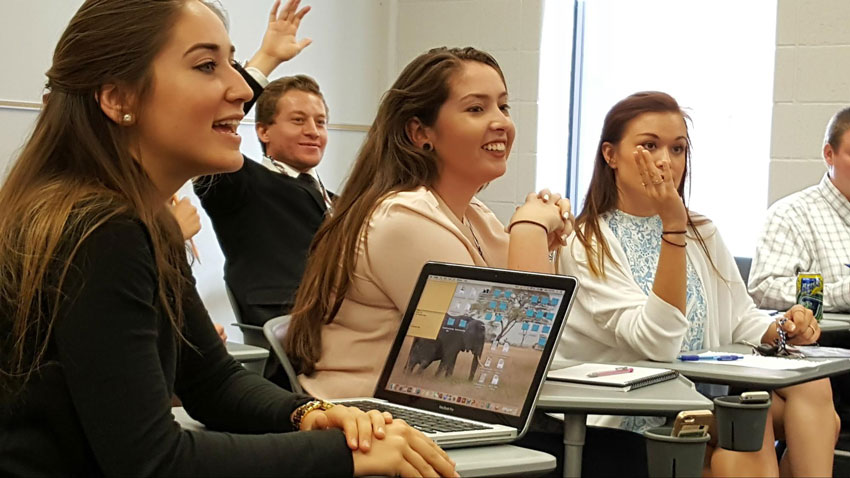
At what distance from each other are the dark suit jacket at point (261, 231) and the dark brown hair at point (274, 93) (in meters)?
0.27

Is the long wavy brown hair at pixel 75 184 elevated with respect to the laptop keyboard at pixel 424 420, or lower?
elevated

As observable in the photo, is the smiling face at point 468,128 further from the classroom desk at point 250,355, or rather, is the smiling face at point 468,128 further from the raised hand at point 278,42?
the raised hand at point 278,42

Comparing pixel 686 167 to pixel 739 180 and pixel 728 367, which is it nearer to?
pixel 728 367

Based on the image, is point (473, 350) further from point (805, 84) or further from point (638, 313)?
point (805, 84)

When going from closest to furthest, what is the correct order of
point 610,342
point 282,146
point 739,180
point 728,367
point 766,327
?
1. point 728,367
2. point 610,342
3. point 766,327
4. point 282,146
5. point 739,180

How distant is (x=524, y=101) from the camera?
5.26 m

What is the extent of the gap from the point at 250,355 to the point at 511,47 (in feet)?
11.0

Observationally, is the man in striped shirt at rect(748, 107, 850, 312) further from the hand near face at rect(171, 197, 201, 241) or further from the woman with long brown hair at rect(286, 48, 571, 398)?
the hand near face at rect(171, 197, 201, 241)

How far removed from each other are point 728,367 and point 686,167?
0.77 metres

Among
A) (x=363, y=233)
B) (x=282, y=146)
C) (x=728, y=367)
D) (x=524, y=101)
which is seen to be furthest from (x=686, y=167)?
(x=524, y=101)

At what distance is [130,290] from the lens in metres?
1.15

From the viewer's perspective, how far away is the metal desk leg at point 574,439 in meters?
1.71

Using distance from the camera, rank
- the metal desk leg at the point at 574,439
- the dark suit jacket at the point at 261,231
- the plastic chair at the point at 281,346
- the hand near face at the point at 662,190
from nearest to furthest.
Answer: the metal desk leg at the point at 574,439
the plastic chair at the point at 281,346
the hand near face at the point at 662,190
the dark suit jacket at the point at 261,231

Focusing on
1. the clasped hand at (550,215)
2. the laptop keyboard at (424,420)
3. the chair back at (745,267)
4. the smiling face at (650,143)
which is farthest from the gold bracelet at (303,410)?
the chair back at (745,267)
